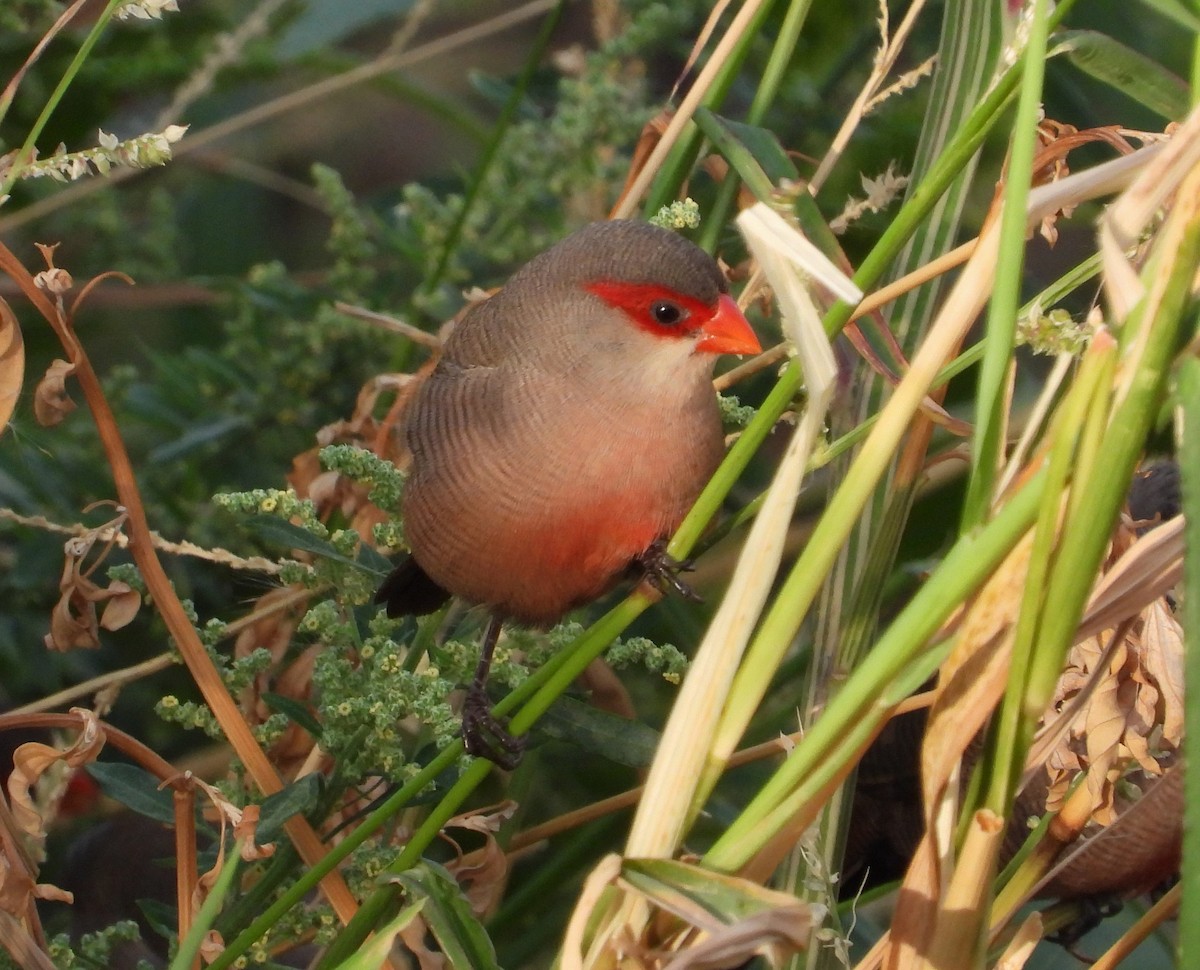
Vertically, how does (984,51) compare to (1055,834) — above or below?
above

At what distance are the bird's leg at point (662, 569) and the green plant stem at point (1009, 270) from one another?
0.68 m

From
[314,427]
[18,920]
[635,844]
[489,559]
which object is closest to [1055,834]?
[635,844]

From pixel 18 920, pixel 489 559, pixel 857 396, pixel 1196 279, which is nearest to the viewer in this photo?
pixel 1196 279

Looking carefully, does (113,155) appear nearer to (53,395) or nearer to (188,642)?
(53,395)

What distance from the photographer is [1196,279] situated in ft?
3.10

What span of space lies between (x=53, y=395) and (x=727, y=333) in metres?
0.80

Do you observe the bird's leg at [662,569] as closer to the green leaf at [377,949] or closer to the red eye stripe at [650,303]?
the red eye stripe at [650,303]

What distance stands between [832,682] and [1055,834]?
0.31 meters

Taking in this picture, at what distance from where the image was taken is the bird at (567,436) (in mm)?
1769

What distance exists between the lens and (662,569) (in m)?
1.75

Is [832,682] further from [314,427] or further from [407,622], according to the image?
[314,427]

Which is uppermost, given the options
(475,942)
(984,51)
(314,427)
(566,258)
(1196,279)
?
(984,51)

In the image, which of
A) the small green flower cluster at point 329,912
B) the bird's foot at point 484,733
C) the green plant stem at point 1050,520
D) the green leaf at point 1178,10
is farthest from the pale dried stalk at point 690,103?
the small green flower cluster at point 329,912

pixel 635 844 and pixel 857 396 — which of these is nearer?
pixel 635 844
